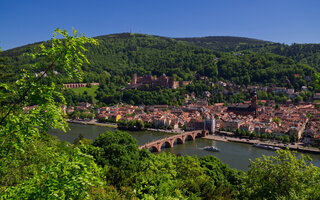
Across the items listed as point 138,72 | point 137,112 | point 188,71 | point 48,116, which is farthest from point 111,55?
point 48,116

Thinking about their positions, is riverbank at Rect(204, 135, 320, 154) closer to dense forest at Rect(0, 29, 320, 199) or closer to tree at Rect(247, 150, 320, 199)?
dense forest at Rect(0, 29, 320, 199)

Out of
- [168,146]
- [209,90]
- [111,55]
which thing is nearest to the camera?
[168,146]

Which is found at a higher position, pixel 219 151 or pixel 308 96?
pixel 308 96

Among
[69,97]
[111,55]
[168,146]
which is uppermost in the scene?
[111,55]

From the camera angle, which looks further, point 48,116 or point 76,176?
point 48,116

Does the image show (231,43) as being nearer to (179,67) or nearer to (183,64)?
(183,64)

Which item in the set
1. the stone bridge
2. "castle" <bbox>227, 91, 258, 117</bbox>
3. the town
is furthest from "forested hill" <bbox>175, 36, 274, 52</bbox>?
the stone bridge

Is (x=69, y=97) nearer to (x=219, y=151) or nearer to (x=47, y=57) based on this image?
(x=219, y=151)
